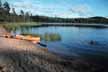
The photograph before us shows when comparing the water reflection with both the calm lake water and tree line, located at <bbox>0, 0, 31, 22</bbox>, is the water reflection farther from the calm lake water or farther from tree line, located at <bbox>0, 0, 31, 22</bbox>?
tree line, located at <bbox>0, 0, 31, 22</bbox>

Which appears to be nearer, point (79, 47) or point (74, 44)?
point (79, 47)

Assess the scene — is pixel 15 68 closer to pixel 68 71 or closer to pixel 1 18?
pixel 68 71

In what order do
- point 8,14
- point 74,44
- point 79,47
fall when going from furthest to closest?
point 8,14
point 74,44
point 79,47

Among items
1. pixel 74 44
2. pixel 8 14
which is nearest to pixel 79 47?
pixel 74 44

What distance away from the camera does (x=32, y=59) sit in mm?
16109

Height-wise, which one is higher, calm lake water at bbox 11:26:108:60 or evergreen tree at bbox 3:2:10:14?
evergreen tree at bbox 3:2:10:14

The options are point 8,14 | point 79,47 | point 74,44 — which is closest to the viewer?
point 79,47

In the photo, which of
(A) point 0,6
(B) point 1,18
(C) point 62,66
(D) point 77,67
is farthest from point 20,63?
(A) point 0,6

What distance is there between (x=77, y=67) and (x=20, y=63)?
422 cm

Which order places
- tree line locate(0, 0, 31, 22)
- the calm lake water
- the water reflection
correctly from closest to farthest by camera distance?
the calm lake water < the water reflection < tree line locate(0, 0, 31, 22)

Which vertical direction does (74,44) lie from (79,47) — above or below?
below

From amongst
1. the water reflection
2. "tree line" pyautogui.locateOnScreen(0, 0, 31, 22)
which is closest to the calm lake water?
the water reflection

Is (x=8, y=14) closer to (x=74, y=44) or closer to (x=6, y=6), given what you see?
(x=6, y=6)

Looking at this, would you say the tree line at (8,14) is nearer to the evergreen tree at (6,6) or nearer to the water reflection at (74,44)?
the evergreen tree at (6,6)
